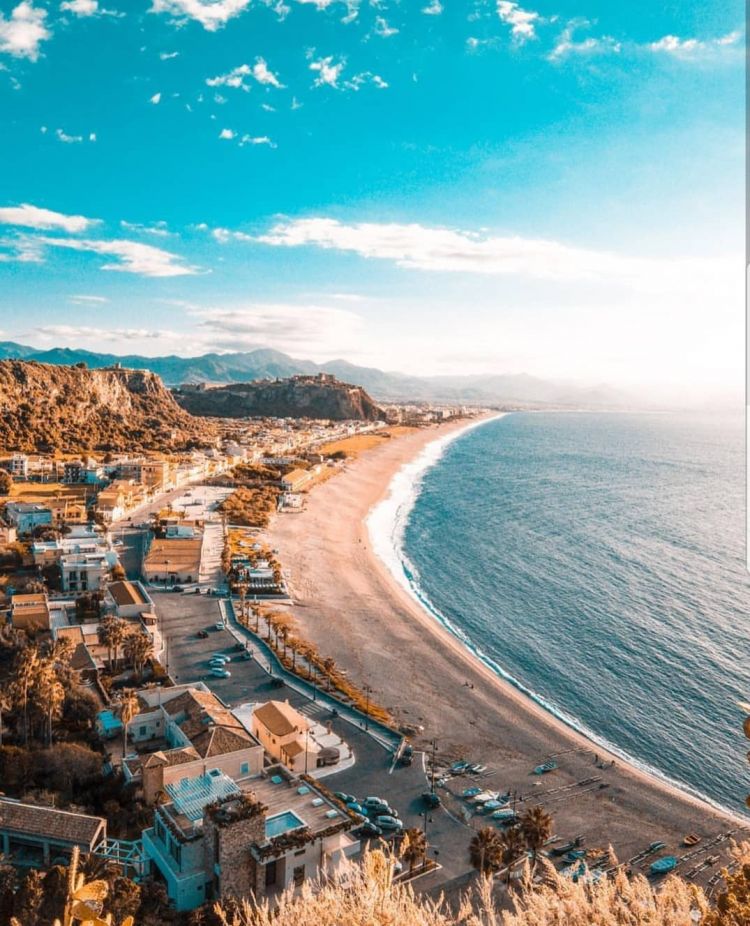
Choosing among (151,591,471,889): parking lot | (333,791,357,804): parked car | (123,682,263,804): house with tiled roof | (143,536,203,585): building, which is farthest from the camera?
(143,536,203,585): building

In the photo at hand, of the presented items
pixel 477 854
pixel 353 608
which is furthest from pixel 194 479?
pixel 477 854

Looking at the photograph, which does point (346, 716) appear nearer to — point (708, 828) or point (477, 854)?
point (477, 854)

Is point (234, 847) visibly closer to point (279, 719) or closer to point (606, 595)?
point (279, 719)

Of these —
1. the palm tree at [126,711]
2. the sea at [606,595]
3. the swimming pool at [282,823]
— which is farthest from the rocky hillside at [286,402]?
the swimming pool at [282,823]

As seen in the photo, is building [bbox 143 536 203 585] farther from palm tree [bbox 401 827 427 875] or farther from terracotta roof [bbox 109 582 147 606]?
palm tree [bbox 401 827 427 875]

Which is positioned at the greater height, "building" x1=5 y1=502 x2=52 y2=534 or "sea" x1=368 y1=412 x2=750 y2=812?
"building" x1=5 y1=502 x2=52 y2=534

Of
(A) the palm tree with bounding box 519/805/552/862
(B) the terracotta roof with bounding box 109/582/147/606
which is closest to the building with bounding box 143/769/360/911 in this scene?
(A) the palm tree with bounding box 519/805/552/862
